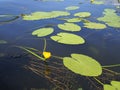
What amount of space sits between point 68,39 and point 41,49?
0.30 meters

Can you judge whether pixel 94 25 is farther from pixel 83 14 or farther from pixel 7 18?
pixel 7 18


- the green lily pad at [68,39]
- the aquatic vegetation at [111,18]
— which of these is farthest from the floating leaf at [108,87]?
the aquatic vegetation at [111,18]

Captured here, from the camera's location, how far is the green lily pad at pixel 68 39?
1.86 m

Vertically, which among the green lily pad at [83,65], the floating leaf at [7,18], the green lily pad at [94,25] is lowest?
the green lily pad at [83,65]

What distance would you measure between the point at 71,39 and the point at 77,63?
0.42 meters

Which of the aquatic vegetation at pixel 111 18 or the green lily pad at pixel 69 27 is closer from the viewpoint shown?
the green lily pad at pixel 69 27

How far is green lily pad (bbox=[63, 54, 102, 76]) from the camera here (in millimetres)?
1438

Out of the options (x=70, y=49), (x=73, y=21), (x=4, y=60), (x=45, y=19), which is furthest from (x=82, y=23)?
(x=4, y=60)

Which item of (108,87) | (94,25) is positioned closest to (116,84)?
(108,87)

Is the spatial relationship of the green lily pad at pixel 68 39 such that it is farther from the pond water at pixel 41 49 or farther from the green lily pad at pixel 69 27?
the green lily pad at pixel 69 27

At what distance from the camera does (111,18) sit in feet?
8.50

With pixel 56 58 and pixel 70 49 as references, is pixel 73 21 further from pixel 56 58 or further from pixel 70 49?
pixel 56 58

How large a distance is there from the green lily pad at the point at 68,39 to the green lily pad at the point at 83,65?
250 millimetres

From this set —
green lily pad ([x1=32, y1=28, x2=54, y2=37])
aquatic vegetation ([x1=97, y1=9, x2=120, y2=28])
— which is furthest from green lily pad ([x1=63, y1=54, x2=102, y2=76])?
aquatic vegetation ([x1=97, y1=9, x2=120, y2=28])
